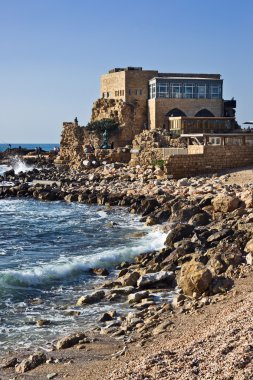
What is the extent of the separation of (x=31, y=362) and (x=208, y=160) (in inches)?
1010

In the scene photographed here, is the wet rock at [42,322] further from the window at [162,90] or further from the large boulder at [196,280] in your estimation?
the window at [162,90]

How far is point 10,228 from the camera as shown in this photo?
22.8 m

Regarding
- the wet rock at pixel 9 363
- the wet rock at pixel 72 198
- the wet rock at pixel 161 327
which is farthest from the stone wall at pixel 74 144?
the wet rock at pixel 9 363

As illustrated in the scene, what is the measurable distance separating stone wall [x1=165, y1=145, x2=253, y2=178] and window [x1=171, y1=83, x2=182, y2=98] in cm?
1593

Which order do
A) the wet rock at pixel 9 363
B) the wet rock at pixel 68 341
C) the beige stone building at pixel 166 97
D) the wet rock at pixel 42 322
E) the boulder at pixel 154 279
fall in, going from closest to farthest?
1. the wet rock at pixel 9 363
2. the wet rock at pixel 68 341
3. the wet rock at pixel 42 322
4. the boulder at pixel 154 279
5. the beige stone building at pixel 166 97

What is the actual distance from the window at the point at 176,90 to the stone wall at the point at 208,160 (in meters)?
15.9

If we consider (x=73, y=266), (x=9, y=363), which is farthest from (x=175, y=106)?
(x=9, y=363)

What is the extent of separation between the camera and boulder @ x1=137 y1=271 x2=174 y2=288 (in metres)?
12.2

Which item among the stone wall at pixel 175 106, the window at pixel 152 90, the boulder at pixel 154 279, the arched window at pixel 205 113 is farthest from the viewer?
the arched window at pixel 205 113

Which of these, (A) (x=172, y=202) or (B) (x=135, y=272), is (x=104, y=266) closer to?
(B) (x=135, y=272)

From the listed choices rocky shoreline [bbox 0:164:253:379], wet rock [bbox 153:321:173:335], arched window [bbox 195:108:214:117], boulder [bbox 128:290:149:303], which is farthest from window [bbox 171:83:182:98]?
wet rock [bbox 153:321:173:335]

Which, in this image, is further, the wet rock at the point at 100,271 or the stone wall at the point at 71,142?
the stone wall at the point at 71,142

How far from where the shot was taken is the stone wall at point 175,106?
48281 millimetres

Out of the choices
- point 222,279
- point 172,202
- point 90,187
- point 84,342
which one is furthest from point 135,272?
point 90,187
